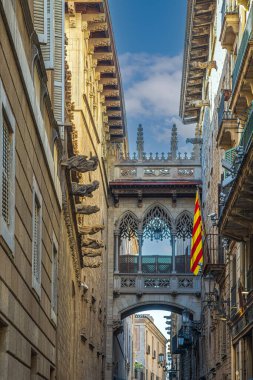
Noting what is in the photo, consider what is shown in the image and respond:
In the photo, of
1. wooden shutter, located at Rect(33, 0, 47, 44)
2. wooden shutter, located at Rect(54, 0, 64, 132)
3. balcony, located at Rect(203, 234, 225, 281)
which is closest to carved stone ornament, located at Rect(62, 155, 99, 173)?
wooden shutter, located at Rect(54, 0, 64, 132)

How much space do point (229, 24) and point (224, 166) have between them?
5541 millimetres

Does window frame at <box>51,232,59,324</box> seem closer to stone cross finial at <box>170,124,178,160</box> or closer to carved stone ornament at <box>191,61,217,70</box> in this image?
carved stone ornament at <box>191,61,217,70</box>

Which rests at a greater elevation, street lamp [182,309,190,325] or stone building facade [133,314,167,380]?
stone building facade [133,314,167,380]

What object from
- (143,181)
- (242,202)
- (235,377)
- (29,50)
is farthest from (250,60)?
(143,181)

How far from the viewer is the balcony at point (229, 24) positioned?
27.5 m

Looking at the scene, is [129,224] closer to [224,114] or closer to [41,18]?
[224,114]

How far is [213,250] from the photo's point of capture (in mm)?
38062

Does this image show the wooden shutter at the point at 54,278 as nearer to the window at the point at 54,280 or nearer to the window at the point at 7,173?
the window at the point at 54,280

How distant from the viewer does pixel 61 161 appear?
22.1 m

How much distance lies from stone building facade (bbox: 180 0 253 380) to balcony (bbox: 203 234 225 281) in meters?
0.04

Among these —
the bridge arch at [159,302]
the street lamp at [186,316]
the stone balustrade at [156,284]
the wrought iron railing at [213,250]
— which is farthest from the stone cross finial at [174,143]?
the wrought iron railing at [213,250]

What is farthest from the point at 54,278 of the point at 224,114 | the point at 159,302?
the point at 159,302

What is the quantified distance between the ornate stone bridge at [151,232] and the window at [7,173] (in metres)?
35.9

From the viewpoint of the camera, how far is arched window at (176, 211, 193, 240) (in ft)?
159
